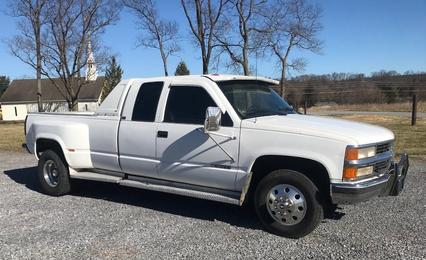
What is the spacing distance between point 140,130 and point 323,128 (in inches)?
100

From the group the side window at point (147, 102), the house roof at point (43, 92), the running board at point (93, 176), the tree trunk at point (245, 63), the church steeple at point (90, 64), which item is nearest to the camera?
the side window at point (147, 102)

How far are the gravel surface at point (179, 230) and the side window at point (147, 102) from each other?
1304 millimetres

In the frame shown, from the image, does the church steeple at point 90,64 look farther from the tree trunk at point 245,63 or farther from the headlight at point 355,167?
the headlight at point 355,167

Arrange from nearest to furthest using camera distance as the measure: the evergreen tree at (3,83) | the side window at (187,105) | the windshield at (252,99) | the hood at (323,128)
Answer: the hood at (323,128)
the windshield at (252,99)
the side window at (187,105)
the evergreen tree at (3,83)

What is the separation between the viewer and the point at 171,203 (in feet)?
22.9

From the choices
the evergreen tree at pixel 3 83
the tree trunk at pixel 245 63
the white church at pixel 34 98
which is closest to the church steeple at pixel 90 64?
the tree trunk at pixel 245 63

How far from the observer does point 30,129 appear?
810 cm

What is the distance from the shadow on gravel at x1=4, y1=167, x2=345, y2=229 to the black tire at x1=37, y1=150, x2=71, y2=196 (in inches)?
7.6

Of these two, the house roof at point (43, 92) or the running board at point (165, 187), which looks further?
the house roof at point (43, 92)

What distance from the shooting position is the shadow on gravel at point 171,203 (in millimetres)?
6141

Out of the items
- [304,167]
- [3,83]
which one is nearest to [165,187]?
[304,167]

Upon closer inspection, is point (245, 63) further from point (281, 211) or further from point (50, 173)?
point (281, 211)

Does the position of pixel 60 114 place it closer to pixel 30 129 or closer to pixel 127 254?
pixel 30 129

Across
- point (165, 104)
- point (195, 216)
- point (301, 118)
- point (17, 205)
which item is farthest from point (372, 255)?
point (17, 205)
